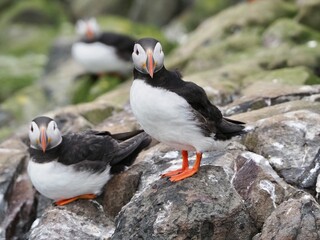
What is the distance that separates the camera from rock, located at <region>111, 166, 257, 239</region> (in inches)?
211

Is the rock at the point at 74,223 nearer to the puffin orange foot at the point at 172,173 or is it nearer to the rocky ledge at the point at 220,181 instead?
the rocky ledge at the point at 220,181

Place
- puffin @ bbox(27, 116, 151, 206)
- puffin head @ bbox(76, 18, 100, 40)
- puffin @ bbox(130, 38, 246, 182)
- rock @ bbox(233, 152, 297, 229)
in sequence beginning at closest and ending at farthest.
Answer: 1. puffin @ bbox(130, 38, 246, 182)
2. rock @ bbox(233, 152, 297, 229)
3. puffin @ bbox(27, 116, 151, 206)
4. puffin head @ bbox(76, 18, 100, 40)

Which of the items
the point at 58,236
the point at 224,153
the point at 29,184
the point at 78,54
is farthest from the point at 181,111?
the point at 78,54

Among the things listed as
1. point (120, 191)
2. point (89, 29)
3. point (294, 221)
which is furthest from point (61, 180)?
point (89, 29)

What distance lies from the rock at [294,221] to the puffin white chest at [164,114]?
90 cm

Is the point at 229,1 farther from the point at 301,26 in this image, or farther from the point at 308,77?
the point at 308,77

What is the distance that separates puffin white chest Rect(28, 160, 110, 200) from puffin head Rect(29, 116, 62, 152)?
0.17 meters

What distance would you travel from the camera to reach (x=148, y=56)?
532 cm

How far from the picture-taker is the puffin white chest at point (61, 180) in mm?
6234

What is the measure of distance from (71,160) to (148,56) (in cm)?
150

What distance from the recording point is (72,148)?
643cm

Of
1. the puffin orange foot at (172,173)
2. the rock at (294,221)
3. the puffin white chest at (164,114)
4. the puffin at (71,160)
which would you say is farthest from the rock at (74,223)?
the rock at (294,221)

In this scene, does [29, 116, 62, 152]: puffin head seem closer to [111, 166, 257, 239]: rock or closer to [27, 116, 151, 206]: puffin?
[27, 116, 151, 206]: puffin

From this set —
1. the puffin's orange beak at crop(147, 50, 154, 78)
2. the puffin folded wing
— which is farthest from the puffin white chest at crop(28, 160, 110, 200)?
the puffin's orange beak at crop(147, 50, 154, 78)
